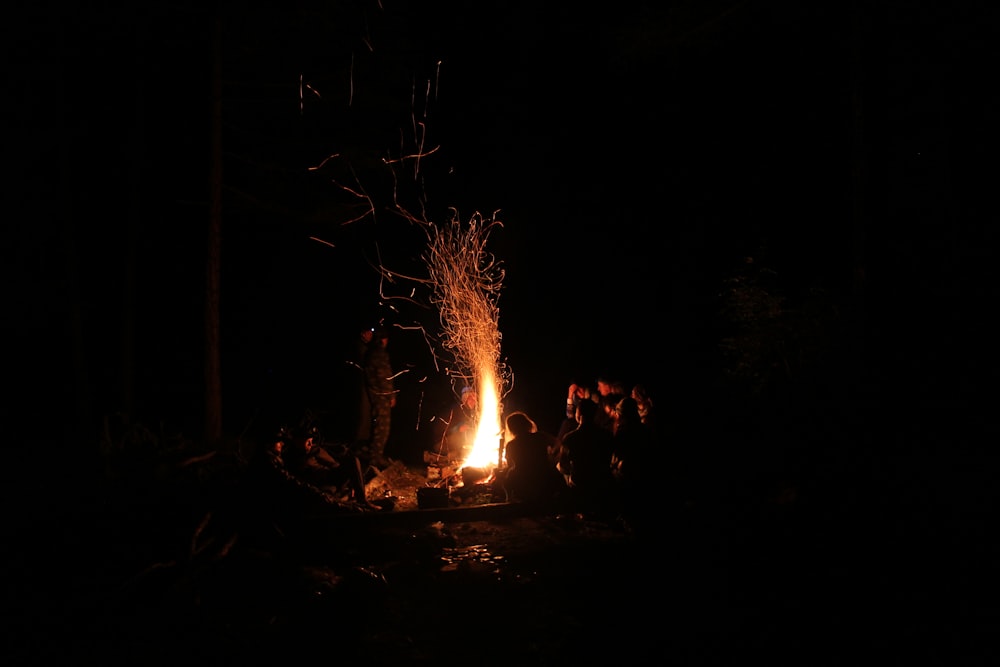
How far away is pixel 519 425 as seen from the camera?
30.7ft

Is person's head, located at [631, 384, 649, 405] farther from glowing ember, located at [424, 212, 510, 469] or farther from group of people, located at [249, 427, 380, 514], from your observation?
group of people, located at [249, 427, 380, 514]

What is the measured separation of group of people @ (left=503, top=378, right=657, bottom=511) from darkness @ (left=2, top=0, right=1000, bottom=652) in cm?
63

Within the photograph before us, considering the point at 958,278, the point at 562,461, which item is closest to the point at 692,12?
the point at 958,278

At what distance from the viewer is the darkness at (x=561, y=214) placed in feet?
29.6

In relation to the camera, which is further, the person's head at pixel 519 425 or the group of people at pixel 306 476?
the person's head at pixel 519 425

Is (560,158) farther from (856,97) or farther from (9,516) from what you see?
(9,516)

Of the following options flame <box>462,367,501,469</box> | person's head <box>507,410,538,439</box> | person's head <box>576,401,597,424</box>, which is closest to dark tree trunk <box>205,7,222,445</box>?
flame <box>462,367,501,469</box>

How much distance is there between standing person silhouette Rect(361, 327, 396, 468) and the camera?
10711 millimetres

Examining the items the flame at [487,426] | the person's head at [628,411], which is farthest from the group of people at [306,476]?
the person's head at [628,411]

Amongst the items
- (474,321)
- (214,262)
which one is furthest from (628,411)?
(214,262)

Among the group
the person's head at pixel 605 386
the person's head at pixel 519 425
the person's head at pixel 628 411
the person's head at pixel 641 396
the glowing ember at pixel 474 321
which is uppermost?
the glowing ember at pixel 474 321

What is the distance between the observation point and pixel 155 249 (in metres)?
17.4

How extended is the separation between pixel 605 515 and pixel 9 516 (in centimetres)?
667

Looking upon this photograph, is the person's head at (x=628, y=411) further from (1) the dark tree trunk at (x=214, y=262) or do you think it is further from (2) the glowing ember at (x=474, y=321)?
(1) the dark tree trunk at (x=214, y=262)
